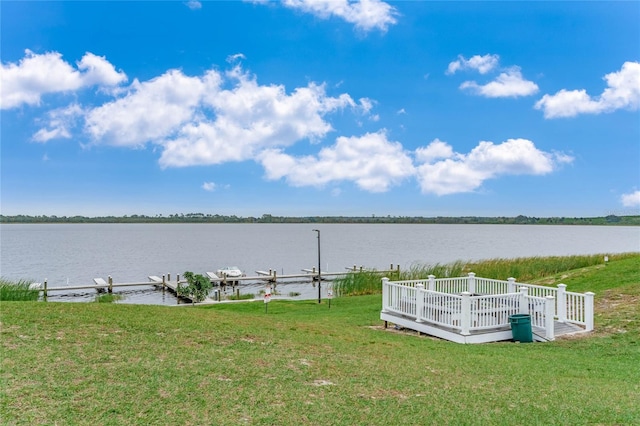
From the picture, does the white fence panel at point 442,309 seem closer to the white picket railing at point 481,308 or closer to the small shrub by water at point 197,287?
the white picket railing at point 481,308

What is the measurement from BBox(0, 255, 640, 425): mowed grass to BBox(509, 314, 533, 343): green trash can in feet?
2.57

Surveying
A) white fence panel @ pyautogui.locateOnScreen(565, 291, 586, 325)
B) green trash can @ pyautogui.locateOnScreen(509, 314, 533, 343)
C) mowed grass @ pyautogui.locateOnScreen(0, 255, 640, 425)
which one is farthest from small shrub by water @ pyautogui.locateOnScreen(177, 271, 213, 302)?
white fence panel @ pyautogui.locateOnScreen(565, 291, 586, 325)

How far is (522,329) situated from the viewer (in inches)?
448

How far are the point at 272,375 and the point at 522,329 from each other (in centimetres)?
751

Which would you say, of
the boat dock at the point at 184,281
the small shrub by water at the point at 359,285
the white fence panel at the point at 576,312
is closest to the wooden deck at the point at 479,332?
the white fence panel at the point at 576,312

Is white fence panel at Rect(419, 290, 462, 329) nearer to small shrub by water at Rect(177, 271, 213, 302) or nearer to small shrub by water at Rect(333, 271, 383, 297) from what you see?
small shrub by water at Rect(333, 271, 383, 297)

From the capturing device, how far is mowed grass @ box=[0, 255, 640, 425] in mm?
5105

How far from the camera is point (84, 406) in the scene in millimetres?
4926

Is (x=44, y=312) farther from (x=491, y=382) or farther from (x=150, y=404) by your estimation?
(x=491, y=382)

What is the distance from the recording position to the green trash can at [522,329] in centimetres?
1134

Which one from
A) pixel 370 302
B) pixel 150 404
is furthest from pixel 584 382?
pixel 370 302

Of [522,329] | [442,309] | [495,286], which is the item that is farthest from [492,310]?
[495,286]

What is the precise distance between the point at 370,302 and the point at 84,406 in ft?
49.0

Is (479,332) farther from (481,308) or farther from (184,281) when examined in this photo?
(184,281)
